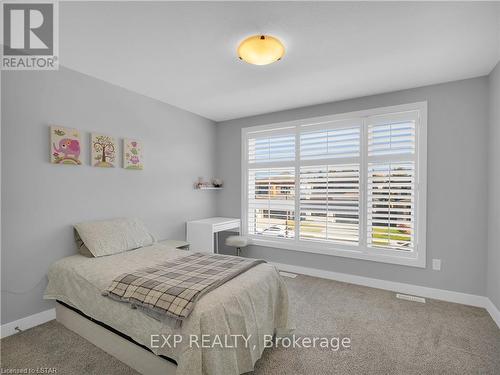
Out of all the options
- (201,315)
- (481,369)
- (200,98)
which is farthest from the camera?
(200,98)

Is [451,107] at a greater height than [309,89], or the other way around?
[309,89]

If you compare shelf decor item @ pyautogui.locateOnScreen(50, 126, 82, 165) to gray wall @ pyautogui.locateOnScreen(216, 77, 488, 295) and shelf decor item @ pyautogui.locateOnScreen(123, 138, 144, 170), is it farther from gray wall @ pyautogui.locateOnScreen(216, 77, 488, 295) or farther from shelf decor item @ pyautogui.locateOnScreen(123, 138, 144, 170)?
gray wall @ pyautogui.locateOnScreen(216, 77, 488, 295)

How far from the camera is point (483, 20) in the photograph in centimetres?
177

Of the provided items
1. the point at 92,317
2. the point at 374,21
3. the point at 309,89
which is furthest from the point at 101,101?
the point at 374,21

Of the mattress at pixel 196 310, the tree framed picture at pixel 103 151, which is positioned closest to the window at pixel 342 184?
the mattress at pixel 196 310

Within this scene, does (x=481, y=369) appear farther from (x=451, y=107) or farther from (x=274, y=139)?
(x=274, y=139)

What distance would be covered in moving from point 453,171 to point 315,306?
2.22 metres

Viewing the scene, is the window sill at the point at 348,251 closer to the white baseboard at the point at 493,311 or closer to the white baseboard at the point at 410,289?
the white baseboard at the point at 410,289

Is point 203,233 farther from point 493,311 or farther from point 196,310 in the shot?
point 493,311

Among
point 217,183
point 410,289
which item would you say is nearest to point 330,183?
point 410,289

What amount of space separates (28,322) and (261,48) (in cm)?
318

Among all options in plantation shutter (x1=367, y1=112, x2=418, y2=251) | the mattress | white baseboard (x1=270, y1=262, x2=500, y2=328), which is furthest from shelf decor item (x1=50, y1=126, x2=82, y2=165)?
plantation shutter (x1=367, y1=112, x2=418, y2=251)

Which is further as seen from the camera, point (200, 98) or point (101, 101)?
point (200, 98)

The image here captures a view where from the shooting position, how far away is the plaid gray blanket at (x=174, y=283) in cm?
149
